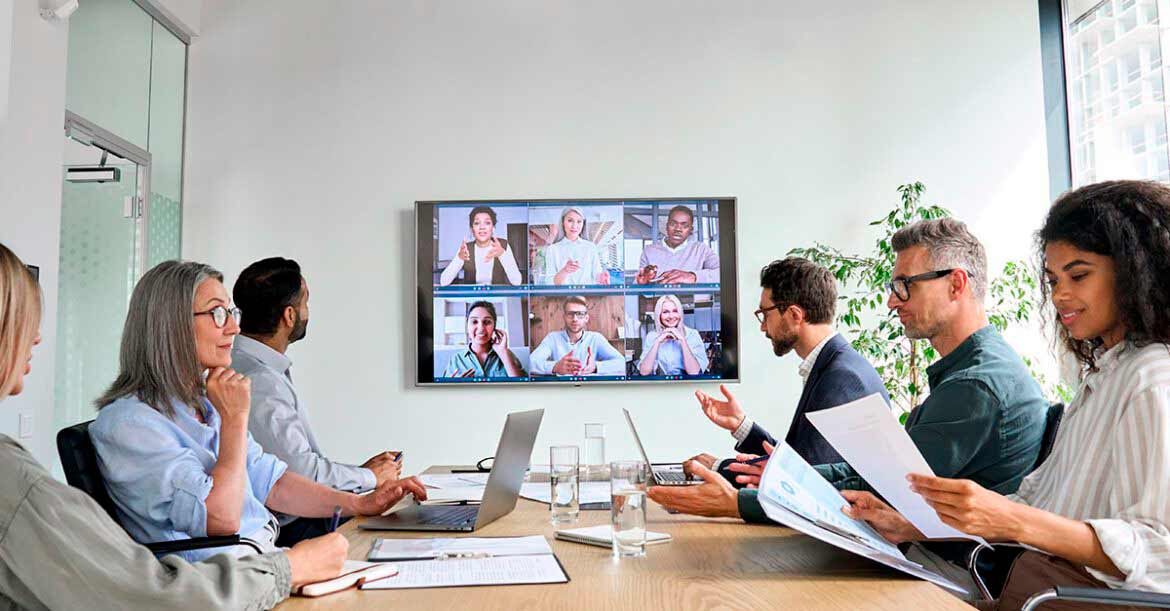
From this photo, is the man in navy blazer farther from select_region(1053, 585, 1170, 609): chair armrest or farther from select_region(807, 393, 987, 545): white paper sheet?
select_region(1053, 585, 1170, 609): chair armrest

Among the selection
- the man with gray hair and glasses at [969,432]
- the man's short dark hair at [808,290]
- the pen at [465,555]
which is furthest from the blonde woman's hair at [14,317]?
the man's short dark hair at [808,290]

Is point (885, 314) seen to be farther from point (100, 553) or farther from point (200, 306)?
point (100, 553)

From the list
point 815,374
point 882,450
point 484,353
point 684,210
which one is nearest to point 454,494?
point 815,374

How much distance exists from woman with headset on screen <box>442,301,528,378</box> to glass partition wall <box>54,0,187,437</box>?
1547mm

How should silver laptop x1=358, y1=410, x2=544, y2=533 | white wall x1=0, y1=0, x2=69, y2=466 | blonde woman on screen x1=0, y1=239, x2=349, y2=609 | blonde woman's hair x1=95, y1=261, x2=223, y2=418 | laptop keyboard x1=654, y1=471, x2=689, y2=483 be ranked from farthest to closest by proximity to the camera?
white wall x1=0, y1=0, x2=69, y2=466, laptop keyboard x1=654, y1=471, x2=689, y2=483, silver laptop x1=358, y1=410, x2=544, y2=533, blonde woman's hair x1=95, y1=261, x2=223, y2=418, blonde woman on screen x1=0, y1=239, x2=349, y2=609

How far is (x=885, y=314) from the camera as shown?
4371 millimetres

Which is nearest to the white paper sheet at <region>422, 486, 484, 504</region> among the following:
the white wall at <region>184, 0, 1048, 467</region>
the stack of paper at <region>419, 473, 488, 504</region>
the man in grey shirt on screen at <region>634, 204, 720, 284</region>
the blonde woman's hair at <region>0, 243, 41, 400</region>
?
the stack of paper at <region>419, 473, 488, 504</region>

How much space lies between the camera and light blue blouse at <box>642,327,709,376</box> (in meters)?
4.43

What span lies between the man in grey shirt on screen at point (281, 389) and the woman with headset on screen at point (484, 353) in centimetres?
153

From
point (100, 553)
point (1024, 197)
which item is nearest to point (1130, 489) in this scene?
point (100, 553)

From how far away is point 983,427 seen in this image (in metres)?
1.92

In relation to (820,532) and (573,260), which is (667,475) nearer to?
(820,532)

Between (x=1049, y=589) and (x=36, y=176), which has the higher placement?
(x=36, y=176)

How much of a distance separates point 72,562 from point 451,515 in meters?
0.93
